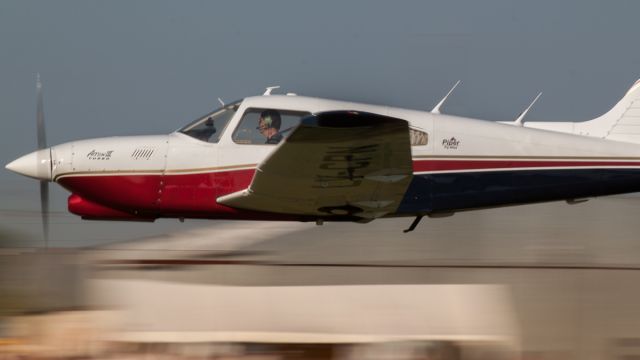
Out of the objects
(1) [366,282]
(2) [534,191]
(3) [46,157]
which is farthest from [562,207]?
(3) [46,157]

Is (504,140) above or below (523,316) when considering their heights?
above

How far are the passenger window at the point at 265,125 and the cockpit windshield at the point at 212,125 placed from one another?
0.56ft

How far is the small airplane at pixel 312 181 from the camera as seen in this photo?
10664mm

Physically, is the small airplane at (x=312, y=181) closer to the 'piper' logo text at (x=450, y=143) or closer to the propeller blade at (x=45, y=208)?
the 'piper' logo text at (x=450, y=143)

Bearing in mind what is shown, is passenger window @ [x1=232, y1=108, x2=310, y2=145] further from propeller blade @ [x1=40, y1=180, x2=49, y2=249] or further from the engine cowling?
propeller blade @ [x1=40, y1=180, x2=49, y2=249]

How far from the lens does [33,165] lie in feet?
36.1

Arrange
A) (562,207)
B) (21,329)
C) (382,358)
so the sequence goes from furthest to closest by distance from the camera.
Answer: (562,207)
(21,329)
(382,358)

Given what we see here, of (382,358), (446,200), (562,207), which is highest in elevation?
(446,200)

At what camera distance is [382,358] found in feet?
28.4

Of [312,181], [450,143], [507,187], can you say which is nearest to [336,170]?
[312,181]

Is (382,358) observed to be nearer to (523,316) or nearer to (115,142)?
Answer: (523,316)

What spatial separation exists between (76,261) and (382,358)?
13.9 ft

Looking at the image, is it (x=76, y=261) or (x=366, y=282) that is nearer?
(x=366, y=282)

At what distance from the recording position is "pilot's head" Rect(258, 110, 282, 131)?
1063 centimetres
